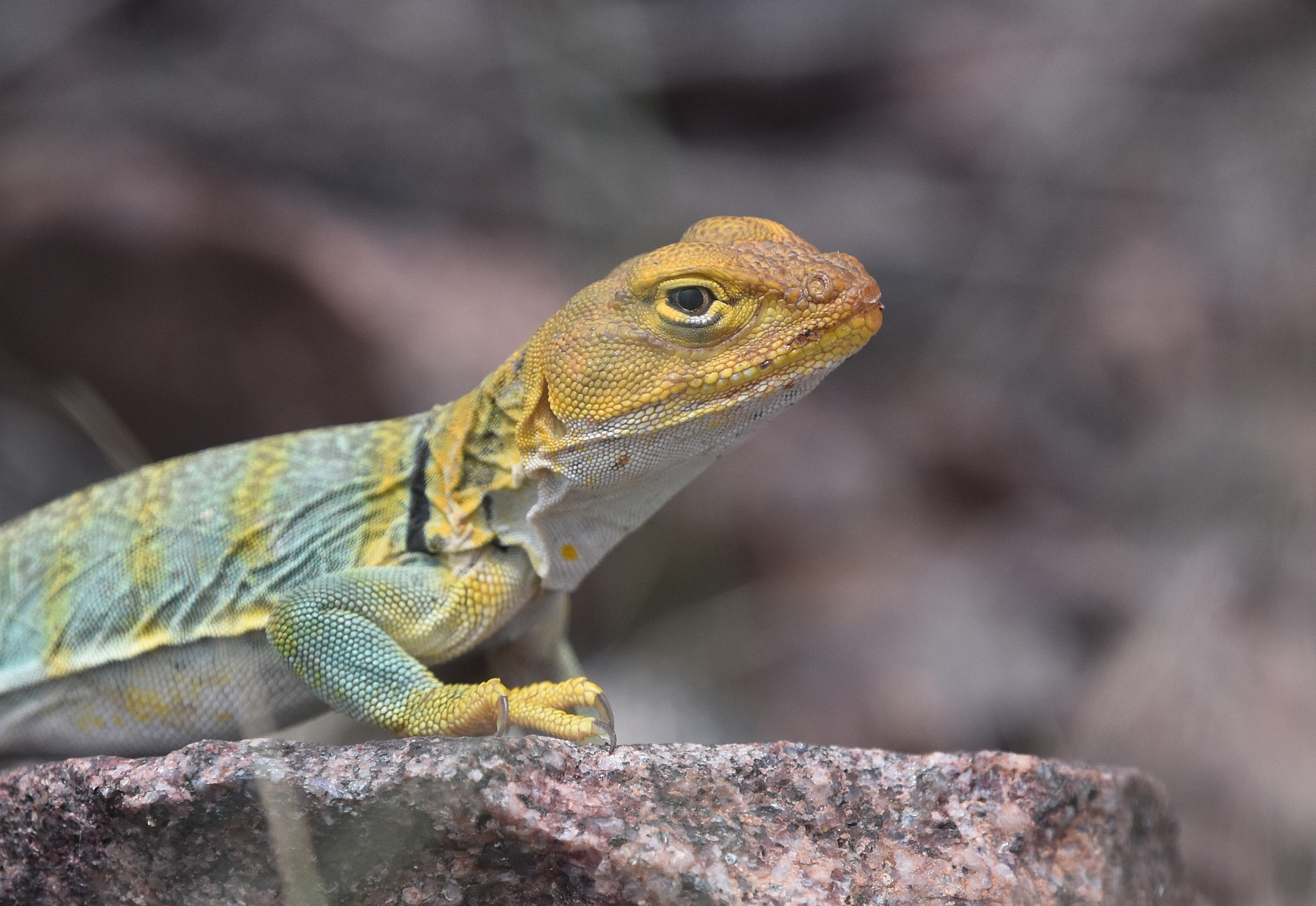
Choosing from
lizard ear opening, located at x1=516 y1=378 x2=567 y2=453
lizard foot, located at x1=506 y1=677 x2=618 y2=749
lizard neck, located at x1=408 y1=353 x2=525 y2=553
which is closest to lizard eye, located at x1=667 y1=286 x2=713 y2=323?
lizard ear opening, located at x1=516 y1=378 x2=567 y2=453

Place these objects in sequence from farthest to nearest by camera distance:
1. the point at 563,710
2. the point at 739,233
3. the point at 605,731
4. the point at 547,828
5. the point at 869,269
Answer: the point at 869,269
the point at 739,233
the point at 563,710
the point at 605,731
the point at 547,828

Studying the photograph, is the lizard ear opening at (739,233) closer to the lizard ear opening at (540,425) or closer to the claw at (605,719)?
the lizard ear opening at (540,425)

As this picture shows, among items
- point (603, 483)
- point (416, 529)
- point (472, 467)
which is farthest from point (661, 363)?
point (416, 529)

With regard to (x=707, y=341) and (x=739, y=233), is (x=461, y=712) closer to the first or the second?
(x=707, y=341)

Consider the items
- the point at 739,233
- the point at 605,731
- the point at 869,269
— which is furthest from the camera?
the point at 869,269

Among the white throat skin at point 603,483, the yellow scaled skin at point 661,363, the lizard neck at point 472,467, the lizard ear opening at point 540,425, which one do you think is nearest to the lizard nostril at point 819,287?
the yellow scaled skin at point 661,363

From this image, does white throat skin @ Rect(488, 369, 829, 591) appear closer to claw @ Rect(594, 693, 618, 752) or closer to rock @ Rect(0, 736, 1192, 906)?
claw @ Rect(594, 693, 618, 752)
